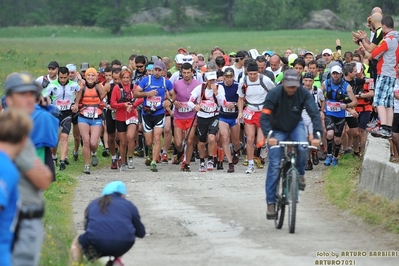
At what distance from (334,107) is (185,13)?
101 meters

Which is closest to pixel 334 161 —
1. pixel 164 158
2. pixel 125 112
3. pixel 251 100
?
pixel 251 100

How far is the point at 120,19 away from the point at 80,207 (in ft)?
323

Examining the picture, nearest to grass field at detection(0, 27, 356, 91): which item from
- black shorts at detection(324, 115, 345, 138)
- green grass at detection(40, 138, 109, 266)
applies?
green grass at detection(40, 138, 109, 266)

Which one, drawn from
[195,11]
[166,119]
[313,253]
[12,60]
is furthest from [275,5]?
[313,253]

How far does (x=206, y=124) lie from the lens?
19.5 meters

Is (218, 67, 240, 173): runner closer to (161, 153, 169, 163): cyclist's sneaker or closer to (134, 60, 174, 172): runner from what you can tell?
(134, 60, 174, 172): runner

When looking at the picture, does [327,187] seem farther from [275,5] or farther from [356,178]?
[275,5]

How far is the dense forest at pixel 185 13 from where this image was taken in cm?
11250

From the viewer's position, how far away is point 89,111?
19500 mm

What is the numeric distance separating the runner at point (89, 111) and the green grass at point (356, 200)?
15.2ft

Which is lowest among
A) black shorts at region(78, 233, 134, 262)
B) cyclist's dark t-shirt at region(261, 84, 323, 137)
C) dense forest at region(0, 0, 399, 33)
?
dense forest at region(0, 0, 399, 33)

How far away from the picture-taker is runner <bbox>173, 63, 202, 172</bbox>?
1983 centimetres

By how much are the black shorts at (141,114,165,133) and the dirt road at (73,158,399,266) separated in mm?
2041

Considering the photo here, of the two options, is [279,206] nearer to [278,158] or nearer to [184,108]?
[278,158]
